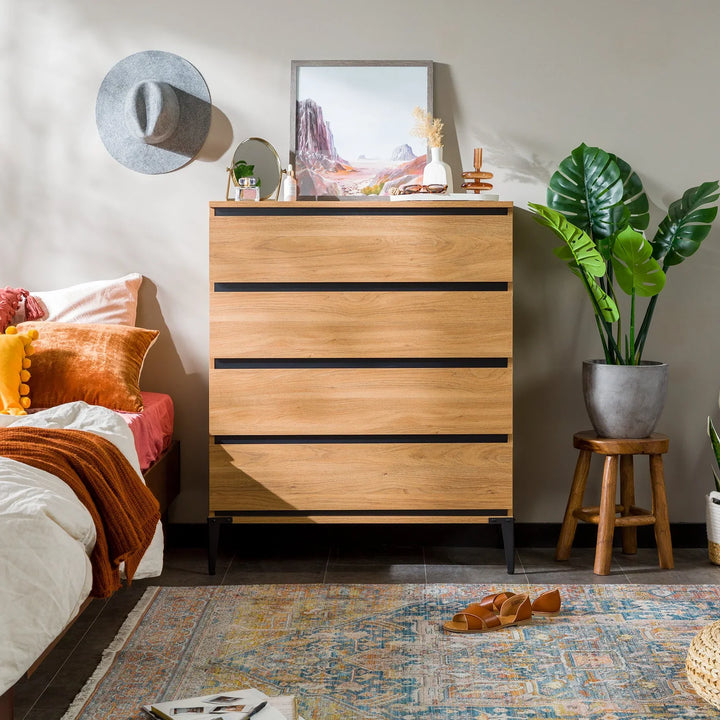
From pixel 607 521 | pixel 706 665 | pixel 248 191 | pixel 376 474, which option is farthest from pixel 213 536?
pixel 706 665

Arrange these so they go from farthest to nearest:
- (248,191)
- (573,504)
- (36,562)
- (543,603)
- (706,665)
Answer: (573,504), (248,191), (543,603), (706,665), (36,562)

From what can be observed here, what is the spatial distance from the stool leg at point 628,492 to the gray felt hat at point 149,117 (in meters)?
2.05

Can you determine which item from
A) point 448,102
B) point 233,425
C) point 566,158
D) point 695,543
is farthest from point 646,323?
point 233,425

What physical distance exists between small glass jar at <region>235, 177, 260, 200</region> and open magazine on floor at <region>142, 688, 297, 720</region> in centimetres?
176

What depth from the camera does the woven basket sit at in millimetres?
1832

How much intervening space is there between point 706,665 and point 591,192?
169cm

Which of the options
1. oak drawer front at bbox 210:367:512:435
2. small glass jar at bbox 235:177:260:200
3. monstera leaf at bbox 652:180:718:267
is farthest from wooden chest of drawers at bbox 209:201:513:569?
monstera leaf at bbox 652:180:718:267

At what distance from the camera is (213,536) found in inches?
114

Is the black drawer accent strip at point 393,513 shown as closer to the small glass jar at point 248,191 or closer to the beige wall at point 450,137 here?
the beige wall at point 450,137

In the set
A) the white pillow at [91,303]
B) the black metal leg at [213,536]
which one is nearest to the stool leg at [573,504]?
the black metal leg at [213,536]

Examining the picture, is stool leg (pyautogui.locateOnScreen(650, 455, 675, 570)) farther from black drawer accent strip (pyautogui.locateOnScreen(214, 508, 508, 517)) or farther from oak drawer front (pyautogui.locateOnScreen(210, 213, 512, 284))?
oak drawer front (pyautogui.locateOnScreen(210, 213, 512, 284))

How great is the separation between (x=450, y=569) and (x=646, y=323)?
3.79 feet

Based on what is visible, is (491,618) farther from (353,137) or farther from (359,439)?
(353,137)

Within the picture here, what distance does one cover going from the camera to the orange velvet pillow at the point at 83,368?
110 inches
